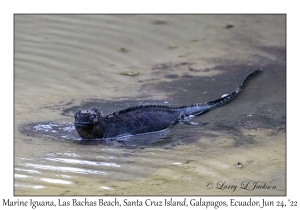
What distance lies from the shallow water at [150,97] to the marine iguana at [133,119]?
0.54 feet

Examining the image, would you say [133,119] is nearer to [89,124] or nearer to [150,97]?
[89,124]

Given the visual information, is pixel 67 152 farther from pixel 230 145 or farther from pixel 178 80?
pixel 178 80

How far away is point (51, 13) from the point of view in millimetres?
11172

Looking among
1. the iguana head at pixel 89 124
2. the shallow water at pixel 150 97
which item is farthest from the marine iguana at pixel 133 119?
the shallow water at pixel 150 97

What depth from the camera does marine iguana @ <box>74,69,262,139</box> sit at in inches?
273

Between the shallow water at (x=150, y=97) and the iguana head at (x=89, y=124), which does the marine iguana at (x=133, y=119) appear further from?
the shallow water at (x=150, y=97)

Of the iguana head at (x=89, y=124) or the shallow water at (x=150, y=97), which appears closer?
the shallow water at (x=150, y=97)

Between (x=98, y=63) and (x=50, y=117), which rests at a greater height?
(x=98, y=63)

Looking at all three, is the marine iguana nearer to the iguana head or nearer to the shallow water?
the iguana head

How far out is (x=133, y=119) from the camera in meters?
7.38

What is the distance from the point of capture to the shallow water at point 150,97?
5785 mm

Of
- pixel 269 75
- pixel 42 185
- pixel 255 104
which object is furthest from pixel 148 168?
pixel 269 75

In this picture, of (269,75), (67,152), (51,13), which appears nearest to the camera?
(67,152)

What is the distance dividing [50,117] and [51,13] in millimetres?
4119
